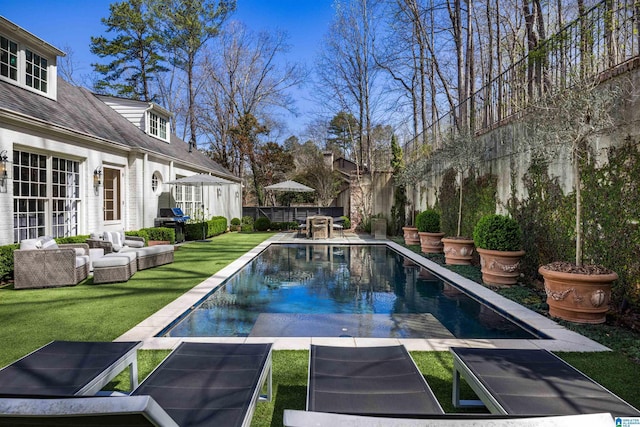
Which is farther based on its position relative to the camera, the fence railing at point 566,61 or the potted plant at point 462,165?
the potted plant at point 462,165

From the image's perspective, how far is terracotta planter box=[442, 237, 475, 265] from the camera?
8773mm

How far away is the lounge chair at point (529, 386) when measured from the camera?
2.02 meters

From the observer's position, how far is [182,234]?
13.8 metres

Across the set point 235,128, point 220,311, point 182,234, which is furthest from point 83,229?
point 235,128

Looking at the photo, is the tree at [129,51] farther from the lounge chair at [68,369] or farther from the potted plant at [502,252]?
the lounge chair at [68,369]

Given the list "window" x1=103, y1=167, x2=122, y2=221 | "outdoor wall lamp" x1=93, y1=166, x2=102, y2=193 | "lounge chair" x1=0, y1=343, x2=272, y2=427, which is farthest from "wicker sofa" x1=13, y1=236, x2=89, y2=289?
"lounge chair" x1=0, y1=343, x2=272, y2=427

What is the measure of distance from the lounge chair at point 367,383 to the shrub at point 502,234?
4543 mm

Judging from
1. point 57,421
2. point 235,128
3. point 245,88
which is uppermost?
point 245,88

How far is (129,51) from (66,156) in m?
18.5

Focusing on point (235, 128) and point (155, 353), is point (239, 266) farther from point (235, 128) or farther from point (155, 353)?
point (235, 128)

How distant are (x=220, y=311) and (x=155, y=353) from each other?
1.76 metres

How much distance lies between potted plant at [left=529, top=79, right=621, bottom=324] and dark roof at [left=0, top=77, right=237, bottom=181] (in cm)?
931

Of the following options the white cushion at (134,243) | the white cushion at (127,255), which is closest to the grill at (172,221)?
the white cushion at (134,243)

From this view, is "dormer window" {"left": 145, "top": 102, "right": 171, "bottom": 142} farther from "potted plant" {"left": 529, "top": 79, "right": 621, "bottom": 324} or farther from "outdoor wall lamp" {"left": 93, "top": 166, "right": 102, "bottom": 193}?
"potted plant" {"left": 529, "top": 79, "right": 621, "bottom": 324}
